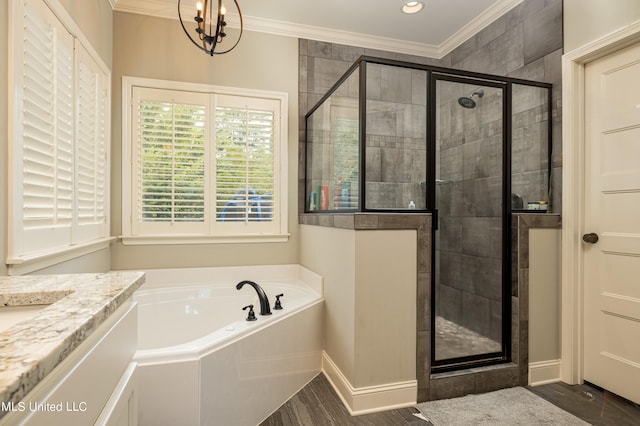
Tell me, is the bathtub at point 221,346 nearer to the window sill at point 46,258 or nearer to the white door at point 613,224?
the window sill at point 46,258

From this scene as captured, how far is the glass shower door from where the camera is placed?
2.36m

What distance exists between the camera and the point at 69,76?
205cm

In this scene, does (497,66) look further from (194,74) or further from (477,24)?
(194,74)

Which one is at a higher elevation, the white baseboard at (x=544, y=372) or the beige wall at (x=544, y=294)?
the beige wall at (x=544, y=294)

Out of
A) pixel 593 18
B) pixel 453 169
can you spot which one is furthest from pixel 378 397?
pixel 593 18

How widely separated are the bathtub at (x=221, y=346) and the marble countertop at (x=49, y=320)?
72 cm

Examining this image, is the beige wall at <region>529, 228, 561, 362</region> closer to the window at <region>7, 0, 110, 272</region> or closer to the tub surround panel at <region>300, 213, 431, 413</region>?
the tub surround panel at <region>300, 213, 431, 413</region>

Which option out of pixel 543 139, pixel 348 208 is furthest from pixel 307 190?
pixel 543 139

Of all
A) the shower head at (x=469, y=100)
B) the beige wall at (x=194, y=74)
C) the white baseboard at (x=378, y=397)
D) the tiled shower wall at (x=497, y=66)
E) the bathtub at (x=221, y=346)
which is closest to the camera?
the bathtub at (x=221, y=346)

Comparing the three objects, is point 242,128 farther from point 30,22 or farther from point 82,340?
point 82,340

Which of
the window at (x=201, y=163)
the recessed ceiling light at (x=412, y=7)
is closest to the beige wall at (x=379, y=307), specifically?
the window at (x=201, y=163)

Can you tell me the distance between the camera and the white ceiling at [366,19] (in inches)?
116

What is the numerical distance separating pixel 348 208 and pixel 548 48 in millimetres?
1852

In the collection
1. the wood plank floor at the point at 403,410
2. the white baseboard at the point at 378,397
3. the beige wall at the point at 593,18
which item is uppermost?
the beige wall at the point at 593,18
